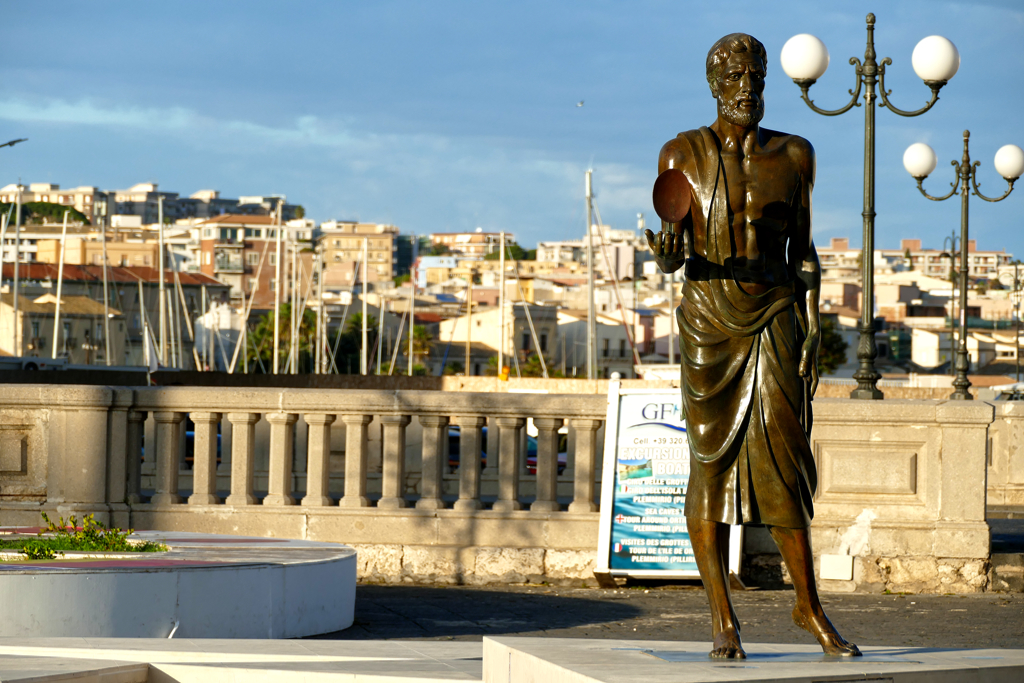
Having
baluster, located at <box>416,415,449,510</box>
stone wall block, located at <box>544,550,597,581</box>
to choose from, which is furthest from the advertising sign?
baluster, located at <box>416,415,449,510</box>

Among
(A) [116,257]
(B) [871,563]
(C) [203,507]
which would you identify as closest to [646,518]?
(B) [871,563]

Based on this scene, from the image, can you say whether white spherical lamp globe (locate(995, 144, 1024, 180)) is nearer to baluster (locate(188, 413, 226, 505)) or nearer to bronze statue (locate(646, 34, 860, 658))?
baluster (locate(188, 413, 226, 505))

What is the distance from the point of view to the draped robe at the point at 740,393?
541 cm

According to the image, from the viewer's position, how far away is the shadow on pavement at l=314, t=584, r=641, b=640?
8.69 metres

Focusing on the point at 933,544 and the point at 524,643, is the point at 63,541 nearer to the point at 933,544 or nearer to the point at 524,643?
the point at 524,643

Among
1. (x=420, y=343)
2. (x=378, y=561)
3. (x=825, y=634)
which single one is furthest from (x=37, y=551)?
(x=420, y=343)

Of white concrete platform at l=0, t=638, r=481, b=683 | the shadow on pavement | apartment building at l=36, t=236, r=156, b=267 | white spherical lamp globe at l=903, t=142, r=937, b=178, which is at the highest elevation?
apartment building at l=36, t=236, r=156, b=267

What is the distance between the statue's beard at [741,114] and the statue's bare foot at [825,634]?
1.94 m

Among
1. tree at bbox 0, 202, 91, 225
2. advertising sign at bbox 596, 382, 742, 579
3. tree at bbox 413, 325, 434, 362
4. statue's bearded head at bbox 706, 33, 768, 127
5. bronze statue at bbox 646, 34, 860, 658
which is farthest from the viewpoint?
tree at bbox 0, 202, 91, 225

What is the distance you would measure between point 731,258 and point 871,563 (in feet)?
18.6

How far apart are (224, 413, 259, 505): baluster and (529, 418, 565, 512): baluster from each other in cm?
215

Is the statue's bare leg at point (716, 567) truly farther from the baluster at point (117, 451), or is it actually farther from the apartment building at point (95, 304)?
the apartment building at point (95, 304)

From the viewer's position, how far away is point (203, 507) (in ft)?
35.0


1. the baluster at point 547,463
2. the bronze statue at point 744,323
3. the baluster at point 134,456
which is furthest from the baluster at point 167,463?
the bronze statue at point 744,323
